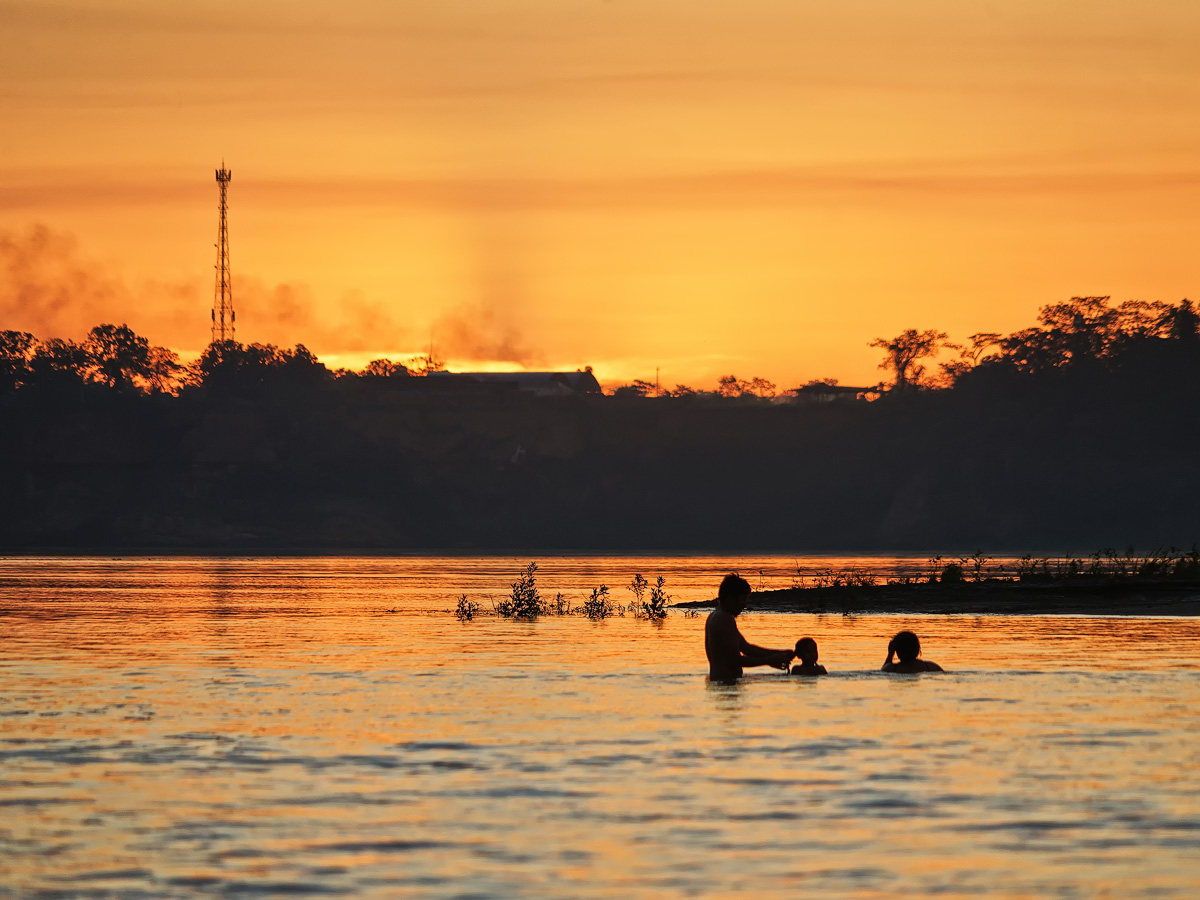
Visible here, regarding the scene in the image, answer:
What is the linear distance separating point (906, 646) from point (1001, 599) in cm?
2584

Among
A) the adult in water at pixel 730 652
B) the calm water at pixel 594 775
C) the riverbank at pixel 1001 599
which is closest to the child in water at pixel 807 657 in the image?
the adult in water at pixel 730 652

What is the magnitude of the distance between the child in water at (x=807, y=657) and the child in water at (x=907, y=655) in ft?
3.93

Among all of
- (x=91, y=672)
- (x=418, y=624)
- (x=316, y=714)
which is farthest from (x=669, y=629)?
(x=316, y=714)

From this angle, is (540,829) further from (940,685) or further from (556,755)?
(940,685)

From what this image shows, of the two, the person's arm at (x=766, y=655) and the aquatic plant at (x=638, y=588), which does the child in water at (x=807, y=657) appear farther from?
the aquatic plant at (x=638, y=588)

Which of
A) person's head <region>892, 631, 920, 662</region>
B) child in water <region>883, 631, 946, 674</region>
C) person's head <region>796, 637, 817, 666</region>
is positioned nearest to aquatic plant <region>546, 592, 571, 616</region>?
child in water <region>883, 631, 946, 674</region>

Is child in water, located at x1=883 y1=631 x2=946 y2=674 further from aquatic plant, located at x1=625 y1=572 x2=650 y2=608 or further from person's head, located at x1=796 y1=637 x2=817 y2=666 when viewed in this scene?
Answer: aquatic plant, located at x1=625 y1=572 x2=650 y2=608

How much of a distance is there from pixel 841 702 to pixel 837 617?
26.6 metres

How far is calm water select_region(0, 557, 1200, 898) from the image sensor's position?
487 inches

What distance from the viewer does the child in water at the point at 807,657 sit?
2622 centimetres

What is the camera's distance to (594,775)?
1697 cm

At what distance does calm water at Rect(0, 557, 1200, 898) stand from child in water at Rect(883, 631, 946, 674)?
672 mm

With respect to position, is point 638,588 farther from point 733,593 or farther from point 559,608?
point 733,593

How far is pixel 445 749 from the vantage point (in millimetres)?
A: 19031
